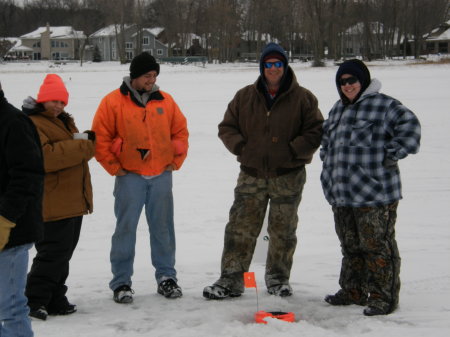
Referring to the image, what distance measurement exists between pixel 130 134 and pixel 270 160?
113 cm

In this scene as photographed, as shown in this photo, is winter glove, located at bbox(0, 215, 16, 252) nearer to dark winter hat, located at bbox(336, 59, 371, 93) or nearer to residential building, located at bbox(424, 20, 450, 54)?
dark winter hat, located at bbox(336, 59, 371, 93)

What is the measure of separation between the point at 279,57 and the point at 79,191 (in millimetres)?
1876

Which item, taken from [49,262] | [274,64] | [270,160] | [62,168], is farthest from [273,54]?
[49,262]

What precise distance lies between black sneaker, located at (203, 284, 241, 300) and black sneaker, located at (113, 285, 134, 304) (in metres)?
0.59

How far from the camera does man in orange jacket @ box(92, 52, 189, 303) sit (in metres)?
5.14

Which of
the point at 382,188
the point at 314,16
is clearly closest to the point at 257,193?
the point at 382,188

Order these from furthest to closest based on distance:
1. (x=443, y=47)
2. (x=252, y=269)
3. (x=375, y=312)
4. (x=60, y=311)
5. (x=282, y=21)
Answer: (x=282, y=21) < (x=443, y=47) < (x=252, y=269) < (x=60, y=311) < (x=375, y=312)

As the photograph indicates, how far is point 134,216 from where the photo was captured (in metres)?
5.18

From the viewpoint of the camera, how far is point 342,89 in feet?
16.0

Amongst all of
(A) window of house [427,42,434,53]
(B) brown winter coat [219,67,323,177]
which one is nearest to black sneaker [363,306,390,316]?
(B) brown winter coat [219,67,323,177]

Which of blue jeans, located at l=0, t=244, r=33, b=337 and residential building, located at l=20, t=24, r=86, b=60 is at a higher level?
residential building, located at l=20, t=24, r=86, b=60

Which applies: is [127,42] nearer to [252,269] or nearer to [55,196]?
[252,269]

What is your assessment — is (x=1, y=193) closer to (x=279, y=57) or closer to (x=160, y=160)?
(x=160, y=160)

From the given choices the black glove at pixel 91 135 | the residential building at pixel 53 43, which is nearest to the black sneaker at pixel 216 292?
the black glove at pixel 91 135
